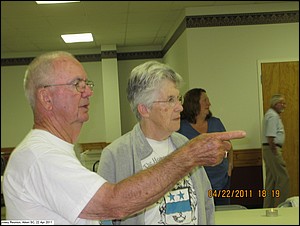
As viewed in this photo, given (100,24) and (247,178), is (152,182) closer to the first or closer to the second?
(247,178)

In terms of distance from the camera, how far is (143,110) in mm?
570

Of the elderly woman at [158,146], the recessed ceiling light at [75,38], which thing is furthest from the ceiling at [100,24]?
the elderly woman at [158,146]

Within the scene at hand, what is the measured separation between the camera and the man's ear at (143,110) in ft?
1.85

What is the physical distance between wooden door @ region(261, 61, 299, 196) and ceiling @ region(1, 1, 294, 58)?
0.22 m

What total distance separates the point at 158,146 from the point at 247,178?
0.43ft

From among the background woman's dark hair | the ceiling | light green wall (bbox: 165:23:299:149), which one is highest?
the ceiling

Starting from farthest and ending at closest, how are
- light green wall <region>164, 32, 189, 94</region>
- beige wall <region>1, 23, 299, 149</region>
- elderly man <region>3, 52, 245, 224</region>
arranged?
1. light green wall <region>164, 32, 189, 94</region>
2. beige wall <region>1, 23, 299, 149</region>
3. elderly man <region>3, 52, 245, 224</region>

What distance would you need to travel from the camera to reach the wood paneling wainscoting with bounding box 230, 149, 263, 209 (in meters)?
0.54

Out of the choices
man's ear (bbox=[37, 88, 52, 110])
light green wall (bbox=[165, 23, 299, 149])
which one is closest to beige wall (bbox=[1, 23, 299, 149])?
light green wall (bbox=[165, 23, 299, 149])

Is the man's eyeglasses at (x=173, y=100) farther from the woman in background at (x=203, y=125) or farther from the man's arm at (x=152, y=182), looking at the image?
the man's arm at (x=152, y=182)

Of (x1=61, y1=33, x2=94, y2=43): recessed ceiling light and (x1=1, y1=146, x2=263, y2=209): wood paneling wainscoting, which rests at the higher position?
(x1=61, y1=33, x2=94, y2=43): recessed ceiling light

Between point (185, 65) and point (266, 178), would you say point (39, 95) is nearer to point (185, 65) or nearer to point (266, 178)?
point (266, 178)

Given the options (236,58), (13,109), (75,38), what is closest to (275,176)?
(236,58)

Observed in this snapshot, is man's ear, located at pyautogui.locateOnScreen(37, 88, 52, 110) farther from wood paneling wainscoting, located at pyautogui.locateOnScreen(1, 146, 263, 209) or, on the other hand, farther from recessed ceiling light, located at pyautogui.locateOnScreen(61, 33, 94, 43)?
recessed ceiling light, located at pyautogui.locateOnScreen(61, 33, 94, 43)
